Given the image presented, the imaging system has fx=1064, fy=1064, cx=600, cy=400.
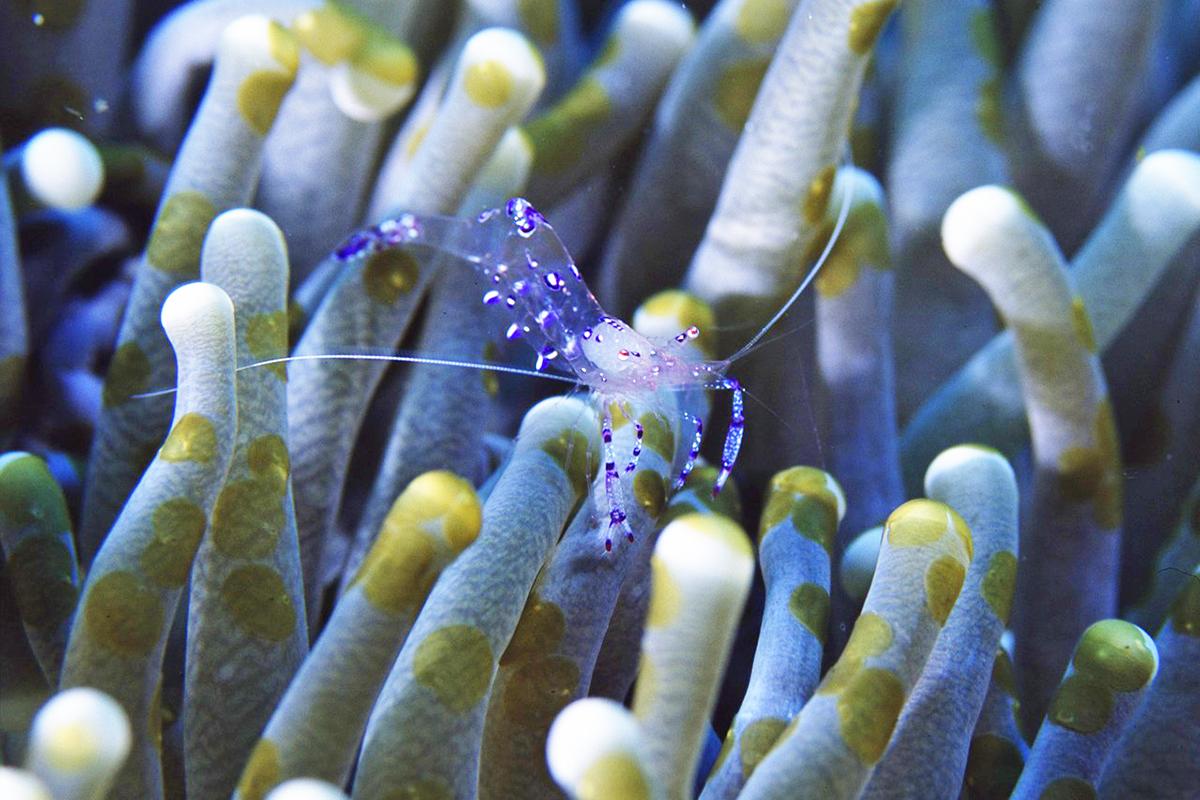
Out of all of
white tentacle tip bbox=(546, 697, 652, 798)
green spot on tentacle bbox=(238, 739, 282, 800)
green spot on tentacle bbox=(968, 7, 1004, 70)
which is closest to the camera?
white tentacle tip bbox=(546, 697, 652, 798)

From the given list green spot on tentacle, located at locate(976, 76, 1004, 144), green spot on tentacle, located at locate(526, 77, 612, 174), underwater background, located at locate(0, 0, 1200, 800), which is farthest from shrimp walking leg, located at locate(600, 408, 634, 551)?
green spot on tentacle, located at locate(976, 76, 1004, 144)

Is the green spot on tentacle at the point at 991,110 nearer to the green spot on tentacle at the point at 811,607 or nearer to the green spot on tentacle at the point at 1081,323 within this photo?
the green spot on tentacle at the point at 1081,323

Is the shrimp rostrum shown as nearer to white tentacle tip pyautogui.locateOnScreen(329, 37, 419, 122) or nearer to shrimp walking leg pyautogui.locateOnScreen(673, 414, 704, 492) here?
shrimp walking leg pyautogui.locateOnScreen(673, 414, 704, 492)

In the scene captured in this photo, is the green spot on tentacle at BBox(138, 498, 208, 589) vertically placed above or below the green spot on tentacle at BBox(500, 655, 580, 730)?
above

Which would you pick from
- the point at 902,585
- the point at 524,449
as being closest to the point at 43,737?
the point at 524,449

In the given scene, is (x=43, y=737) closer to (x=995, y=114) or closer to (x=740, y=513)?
(x=740, y=513)

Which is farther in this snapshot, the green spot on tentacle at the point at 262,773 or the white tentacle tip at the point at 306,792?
the green spot on tentacle at the point at 262,773

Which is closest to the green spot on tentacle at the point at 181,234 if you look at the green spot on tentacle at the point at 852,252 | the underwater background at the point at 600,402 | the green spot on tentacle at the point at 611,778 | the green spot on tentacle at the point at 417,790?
the underwater background at the point at 600,402

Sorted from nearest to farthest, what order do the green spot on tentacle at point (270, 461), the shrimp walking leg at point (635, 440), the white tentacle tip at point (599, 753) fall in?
the white tentacle tip at point (599, 753)
the green spot on tentacle at point (270, 461)
the shrimp walking leg at point (635, 440)
